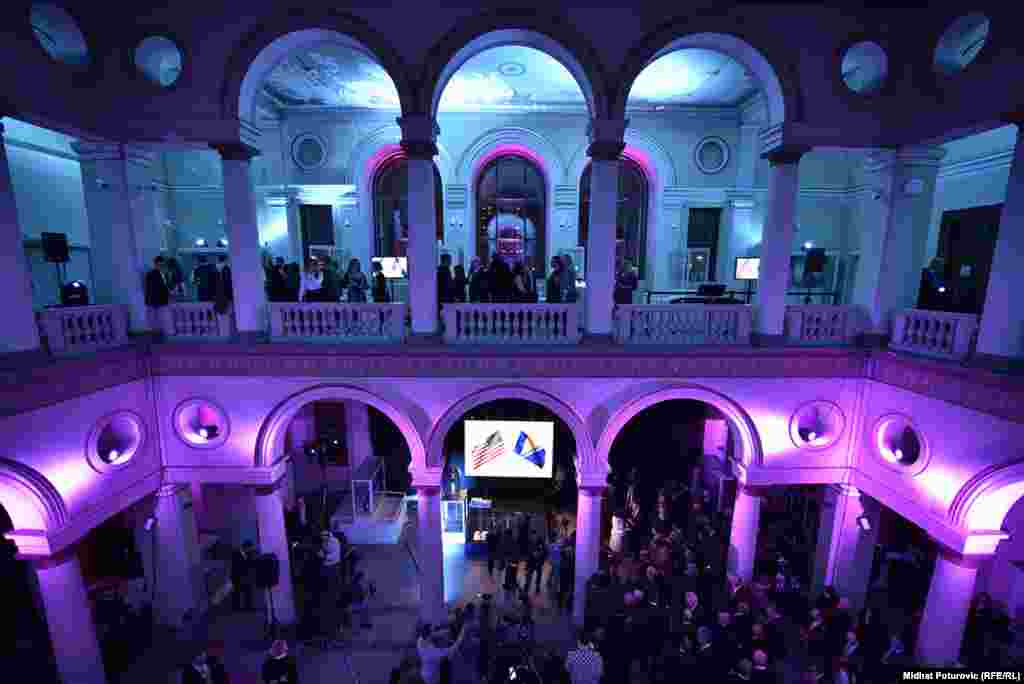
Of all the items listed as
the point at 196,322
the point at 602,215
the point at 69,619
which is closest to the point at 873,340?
the point at 602,215

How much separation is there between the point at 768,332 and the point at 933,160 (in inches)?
150

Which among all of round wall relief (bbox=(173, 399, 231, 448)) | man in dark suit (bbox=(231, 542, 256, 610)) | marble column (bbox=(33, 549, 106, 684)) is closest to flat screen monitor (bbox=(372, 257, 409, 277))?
round wall relief (bbox=(173, 399, 231, 448))

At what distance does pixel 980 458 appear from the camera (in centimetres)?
624

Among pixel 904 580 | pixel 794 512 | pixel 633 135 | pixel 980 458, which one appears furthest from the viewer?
pixel 633 135

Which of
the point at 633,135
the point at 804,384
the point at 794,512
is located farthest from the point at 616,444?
the point at 633,135

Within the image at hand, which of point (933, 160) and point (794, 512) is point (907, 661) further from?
point (933, 160)

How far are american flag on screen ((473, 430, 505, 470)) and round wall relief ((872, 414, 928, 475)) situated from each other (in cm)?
653

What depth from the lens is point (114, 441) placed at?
761 centimetres

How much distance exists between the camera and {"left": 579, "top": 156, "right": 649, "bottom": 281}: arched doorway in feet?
43.3

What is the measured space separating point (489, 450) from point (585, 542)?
254 cm

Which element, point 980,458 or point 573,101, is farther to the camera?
point 573,101

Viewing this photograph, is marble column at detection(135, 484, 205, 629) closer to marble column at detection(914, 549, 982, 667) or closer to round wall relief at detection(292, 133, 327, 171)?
round wall relief at detection(292, 133, 327, 171)

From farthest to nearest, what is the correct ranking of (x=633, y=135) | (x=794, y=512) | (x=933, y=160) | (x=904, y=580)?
1. (x=633, y=135)
2. (x=794, y=512)
3. (x=904, y=580)
4. (x=933, y=160)

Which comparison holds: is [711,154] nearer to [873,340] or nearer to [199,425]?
[873,340]
